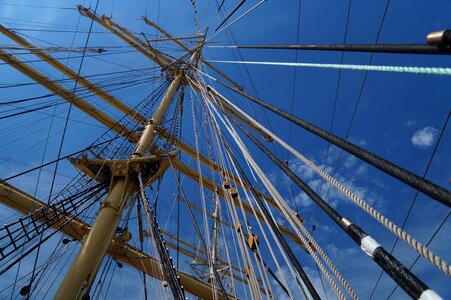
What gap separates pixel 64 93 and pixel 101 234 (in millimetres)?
5350

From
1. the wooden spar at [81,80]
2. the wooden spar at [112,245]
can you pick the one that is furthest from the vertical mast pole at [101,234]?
the wooden spar at [81,80]

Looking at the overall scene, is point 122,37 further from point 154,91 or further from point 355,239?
point 355,239

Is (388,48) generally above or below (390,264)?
above

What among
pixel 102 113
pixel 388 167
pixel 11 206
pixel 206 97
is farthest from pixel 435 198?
pixel 102 113

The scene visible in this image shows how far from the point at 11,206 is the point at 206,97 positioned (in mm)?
4910

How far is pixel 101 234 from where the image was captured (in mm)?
4934

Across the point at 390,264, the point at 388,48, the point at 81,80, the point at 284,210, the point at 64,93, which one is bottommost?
the point at 390,264

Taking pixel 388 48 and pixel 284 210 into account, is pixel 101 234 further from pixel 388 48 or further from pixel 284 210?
pixel 388 48

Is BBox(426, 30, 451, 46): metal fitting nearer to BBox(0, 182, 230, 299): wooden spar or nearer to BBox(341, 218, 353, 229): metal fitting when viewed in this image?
BBox(341, 218, 353, 229): metal fitting

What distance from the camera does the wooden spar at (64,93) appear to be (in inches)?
343

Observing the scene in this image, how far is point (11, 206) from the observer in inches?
259

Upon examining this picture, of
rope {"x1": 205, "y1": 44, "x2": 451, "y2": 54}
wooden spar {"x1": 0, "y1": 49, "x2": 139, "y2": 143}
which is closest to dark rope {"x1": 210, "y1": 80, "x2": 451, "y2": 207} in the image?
rope {"x1": 205, "y1": 44, "x2": 451, "y2": 54}

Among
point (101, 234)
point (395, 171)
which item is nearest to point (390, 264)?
point (395, 171)

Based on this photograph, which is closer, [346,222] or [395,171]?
[395,171]
